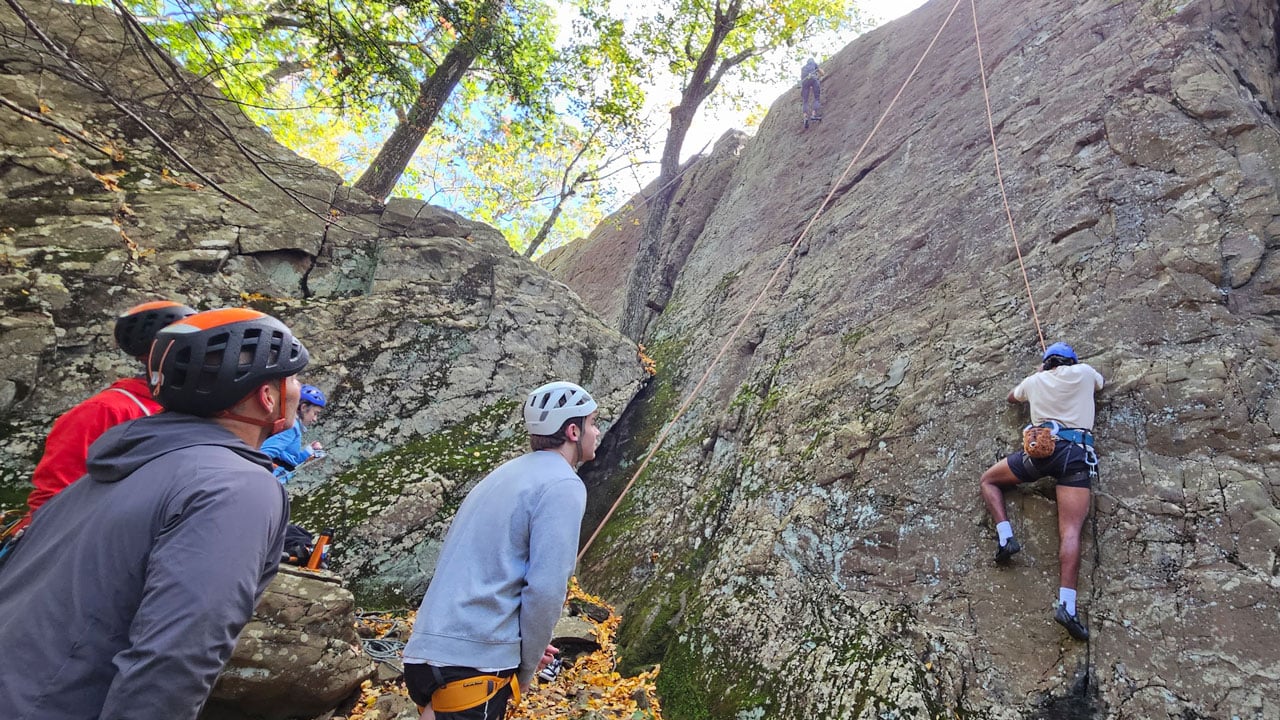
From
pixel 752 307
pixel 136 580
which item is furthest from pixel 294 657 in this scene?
pixel 752 307

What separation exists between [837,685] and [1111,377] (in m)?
2.94

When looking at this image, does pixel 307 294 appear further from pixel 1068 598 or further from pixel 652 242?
pixel 1068 598

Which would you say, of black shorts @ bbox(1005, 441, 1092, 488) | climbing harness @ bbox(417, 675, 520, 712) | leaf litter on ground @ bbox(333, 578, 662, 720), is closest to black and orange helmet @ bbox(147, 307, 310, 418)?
climbing harness @ bbox(417, 675, 520, 712)

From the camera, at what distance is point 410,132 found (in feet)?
32.7

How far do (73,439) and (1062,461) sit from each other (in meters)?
5.49

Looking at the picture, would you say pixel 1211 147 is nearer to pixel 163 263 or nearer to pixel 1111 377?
pixel 1111 377

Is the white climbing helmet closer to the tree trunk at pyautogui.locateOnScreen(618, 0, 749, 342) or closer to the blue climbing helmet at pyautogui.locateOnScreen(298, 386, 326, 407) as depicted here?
the blue climbing helmet at pyautogui.locateOnScreen(298, 386, 326, 407)

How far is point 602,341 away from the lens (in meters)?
9.01

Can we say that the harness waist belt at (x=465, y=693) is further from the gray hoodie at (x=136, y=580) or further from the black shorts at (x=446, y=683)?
the gray hoodie at (x=136, y=580)

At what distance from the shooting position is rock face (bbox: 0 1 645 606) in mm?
5828

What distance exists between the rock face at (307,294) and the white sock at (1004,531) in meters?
5.08

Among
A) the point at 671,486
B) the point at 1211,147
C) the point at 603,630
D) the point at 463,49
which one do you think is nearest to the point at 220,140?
the point at 463,49

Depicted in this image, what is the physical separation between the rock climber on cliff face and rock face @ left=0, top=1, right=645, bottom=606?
511 centimetres

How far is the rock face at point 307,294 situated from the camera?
5.83 metres
